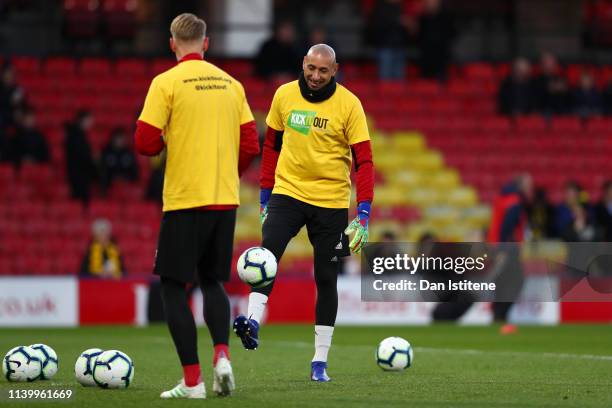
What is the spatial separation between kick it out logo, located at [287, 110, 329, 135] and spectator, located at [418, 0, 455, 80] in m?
16.5

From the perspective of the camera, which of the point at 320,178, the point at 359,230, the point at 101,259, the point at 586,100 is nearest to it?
the point at 359,230

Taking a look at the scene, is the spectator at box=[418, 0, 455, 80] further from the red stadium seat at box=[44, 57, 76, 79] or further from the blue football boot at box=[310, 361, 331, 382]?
the blue football boot at box=[310, 361, 331, 382]

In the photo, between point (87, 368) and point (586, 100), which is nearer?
point (87, 368)

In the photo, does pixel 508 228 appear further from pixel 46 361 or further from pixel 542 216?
pixel 46 361

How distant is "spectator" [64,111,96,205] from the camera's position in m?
21.3

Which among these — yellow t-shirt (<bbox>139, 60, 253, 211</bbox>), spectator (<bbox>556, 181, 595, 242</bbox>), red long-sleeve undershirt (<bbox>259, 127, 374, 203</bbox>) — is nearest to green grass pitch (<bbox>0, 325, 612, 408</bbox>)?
yellow t-shirt (<bbox>139, 60, 253, 211</bbox>)

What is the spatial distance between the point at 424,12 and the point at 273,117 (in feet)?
56.6

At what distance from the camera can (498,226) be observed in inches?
655

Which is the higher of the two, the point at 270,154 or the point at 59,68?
the point at 59,68

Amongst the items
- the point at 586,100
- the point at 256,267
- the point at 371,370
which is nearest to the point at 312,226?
the point at 256,267

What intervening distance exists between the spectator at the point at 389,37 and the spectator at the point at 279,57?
1.70 meters

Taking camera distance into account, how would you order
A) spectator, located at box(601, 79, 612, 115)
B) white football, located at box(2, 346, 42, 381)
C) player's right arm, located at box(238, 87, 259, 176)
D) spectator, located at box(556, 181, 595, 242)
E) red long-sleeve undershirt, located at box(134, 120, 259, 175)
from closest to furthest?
red long-sleeve undershirt, located at box(134, 120, 259, 175), player's right arm, located at box(238, 87, 259, 176), white football, located at box(2, 346, 42, 381), spectator, located at box(556, 181, 595, 242), spectator, located at box(601, 79, 612, 115)

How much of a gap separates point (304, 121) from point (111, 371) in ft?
7.32

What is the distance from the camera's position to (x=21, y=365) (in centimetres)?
897
